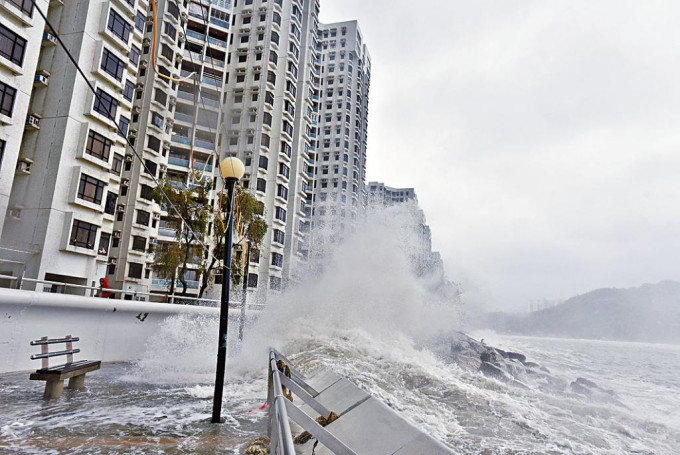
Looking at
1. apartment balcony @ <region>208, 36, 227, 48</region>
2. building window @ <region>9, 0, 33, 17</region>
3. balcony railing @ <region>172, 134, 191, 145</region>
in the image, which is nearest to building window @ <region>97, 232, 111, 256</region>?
building window @ <region>9, 0, 33, 17</region>

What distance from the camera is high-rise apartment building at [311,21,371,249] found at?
80.4 meters

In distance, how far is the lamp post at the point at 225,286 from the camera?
22.6ft

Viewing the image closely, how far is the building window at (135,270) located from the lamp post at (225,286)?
108 feet

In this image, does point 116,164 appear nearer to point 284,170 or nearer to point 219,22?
point 284,170

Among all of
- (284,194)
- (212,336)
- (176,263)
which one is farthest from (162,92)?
(212,336)

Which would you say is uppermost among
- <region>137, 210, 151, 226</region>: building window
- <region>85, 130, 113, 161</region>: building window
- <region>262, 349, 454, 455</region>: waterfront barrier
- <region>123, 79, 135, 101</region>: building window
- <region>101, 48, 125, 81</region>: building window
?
<region>123, 79, 135, 101</region>: building window

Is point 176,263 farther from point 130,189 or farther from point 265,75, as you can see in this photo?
point 265,75

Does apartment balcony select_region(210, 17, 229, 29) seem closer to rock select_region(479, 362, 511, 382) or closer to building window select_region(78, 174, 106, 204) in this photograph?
building window select_region(78, 174, 106, 204)

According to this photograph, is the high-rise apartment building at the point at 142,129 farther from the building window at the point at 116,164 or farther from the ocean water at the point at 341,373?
the ocean water at the point at 341,373

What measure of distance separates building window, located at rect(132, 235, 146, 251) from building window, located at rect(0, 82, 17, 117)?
1834cm

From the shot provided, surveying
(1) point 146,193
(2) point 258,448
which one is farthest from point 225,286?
(1) point 146,193

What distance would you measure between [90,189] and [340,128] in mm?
62212

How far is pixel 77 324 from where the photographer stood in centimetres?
1399

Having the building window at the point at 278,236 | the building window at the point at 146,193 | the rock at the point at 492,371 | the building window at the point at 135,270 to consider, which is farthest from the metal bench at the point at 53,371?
the building window at the point at 278,236
